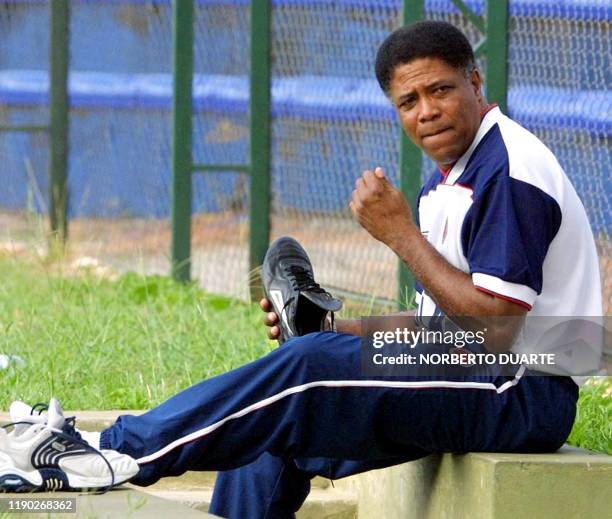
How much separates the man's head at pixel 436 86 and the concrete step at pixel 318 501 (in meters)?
1.31

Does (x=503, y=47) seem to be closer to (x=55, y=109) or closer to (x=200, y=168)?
(x=200, y=168)

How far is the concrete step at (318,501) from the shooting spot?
15.6ft

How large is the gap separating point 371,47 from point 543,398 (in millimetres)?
3591

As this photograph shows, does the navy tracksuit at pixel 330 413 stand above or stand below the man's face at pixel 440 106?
below

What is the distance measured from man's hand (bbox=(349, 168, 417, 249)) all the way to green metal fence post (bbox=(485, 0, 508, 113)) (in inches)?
88.3

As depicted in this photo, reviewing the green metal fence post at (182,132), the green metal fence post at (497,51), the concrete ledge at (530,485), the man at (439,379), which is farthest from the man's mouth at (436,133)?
the green metal fence post at (182,132)

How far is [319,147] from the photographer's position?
7551 millimetres

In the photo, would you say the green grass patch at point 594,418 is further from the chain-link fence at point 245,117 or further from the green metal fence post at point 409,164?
the green metal fence post at point 409,164

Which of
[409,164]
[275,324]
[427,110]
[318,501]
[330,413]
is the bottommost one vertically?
[318,501]

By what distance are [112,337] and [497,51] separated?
1.95m

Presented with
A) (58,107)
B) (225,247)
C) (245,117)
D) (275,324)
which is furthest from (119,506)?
(58,107)

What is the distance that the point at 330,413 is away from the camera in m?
3.85

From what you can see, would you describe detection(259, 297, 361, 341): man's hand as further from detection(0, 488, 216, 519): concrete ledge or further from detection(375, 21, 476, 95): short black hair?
detection(375, 21, 476, 95): short black hair

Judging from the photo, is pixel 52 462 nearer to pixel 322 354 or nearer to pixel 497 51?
pixel 322 354
